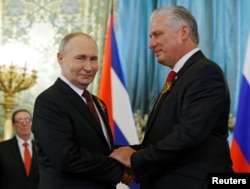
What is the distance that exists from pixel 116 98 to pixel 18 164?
49.7 inches

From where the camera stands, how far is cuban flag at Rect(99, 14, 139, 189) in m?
5.25

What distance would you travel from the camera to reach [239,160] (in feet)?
14.8

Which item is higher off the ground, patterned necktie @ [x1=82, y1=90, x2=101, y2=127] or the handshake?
patterned necktie @ [x1=82, y1=90, x2=101, y2=127]

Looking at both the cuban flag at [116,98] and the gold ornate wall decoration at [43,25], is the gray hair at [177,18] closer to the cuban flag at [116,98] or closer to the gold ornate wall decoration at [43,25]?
the cuban flag at [116,98]

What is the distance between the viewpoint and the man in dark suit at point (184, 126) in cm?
257

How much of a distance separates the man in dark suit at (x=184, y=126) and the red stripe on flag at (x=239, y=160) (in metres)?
1.82

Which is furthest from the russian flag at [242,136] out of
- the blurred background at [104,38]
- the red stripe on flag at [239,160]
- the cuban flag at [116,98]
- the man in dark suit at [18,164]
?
the man in dark suit at [18,164]

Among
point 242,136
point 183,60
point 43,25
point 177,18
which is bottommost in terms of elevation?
point 242,136

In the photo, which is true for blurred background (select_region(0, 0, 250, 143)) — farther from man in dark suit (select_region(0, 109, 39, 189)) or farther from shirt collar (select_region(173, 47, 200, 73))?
shirt collar (select_region(173, 47, 200, 73))

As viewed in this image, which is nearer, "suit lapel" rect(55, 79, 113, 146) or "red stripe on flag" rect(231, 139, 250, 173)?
"suit lapel" rect(55, 79, 113, 146)

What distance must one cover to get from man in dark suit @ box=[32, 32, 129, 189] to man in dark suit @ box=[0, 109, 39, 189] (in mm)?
2717

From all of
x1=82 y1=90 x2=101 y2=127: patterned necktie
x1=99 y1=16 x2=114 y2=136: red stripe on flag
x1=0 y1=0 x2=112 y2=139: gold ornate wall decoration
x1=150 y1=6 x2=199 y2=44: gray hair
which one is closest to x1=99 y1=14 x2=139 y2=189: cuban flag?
x1=99 y1=16 x2=114 y2=136: red stripe on flag

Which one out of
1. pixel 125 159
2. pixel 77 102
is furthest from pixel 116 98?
pixel 125 159

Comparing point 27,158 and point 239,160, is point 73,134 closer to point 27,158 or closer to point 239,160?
point 239,160
